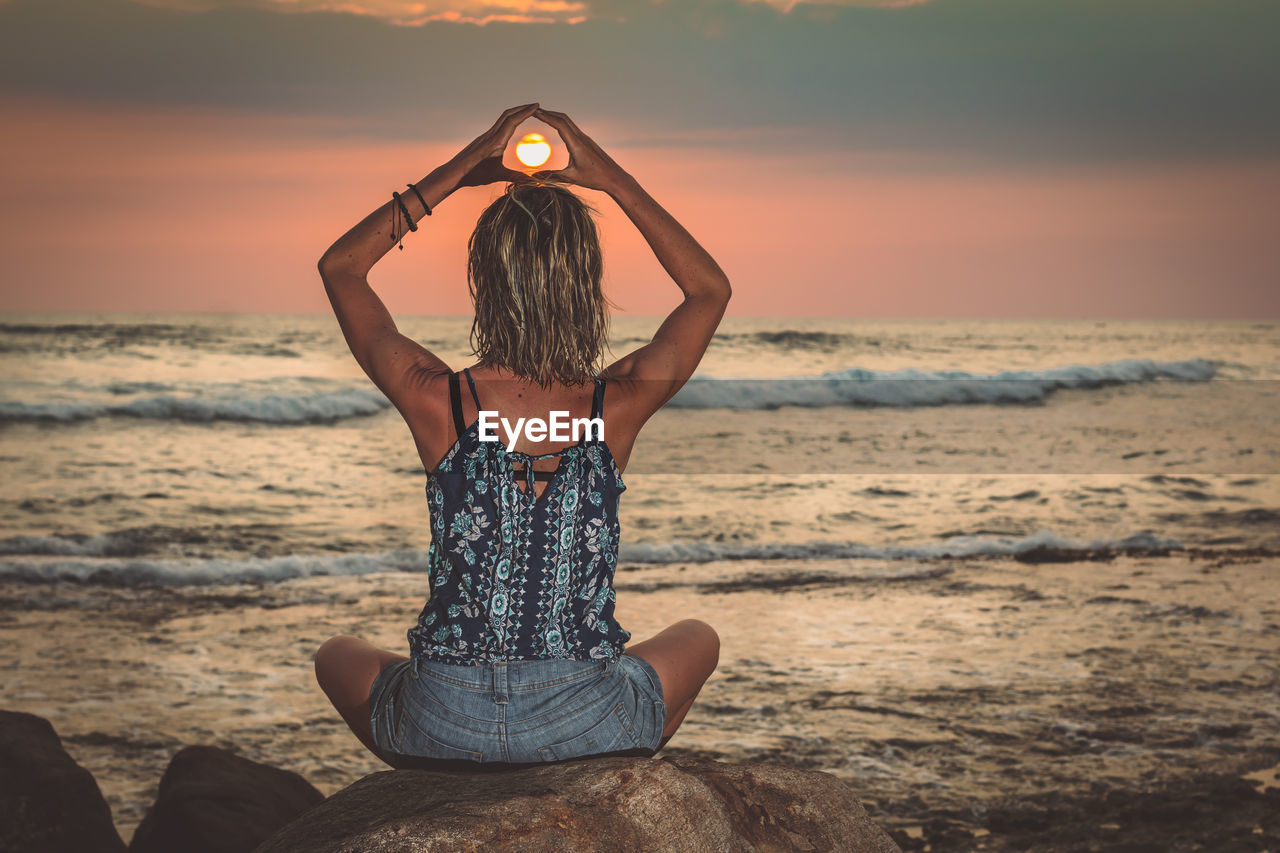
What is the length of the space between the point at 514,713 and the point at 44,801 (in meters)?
2.32

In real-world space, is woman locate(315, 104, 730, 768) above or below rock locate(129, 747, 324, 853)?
above

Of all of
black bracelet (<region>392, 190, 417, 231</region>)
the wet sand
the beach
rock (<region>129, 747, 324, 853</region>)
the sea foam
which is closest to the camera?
black bracelet (<region>392, 190, 417, 231</region>)

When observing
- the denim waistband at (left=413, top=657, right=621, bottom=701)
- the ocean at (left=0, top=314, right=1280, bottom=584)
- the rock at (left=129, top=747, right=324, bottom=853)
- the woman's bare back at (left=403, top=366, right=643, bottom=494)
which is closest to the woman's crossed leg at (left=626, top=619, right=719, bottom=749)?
the denim waistband at (left=413, top=657, right=621, bottom=701)

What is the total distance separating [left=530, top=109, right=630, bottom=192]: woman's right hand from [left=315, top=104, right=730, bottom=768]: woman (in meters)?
0.17

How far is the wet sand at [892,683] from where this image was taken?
452 cm

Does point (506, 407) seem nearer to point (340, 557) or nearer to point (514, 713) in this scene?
point (514, 713)

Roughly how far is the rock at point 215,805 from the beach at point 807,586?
2.74 ft

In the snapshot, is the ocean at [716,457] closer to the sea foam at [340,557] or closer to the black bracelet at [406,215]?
the sea foam at [340,557]

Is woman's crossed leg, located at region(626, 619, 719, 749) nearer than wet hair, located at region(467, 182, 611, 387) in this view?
No

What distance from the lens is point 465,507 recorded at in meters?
2.27

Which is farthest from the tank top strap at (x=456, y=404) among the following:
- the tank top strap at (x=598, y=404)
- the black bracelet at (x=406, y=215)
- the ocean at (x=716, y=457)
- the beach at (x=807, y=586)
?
the ocean at (x=716, y=457)

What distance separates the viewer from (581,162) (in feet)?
8.47

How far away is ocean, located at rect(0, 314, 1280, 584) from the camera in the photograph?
10.2m

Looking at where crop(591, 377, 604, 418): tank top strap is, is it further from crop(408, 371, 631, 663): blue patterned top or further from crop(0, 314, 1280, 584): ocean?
crop(0, 314, 1280, 584): ocean
